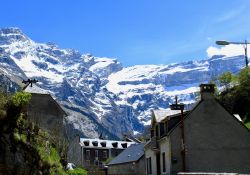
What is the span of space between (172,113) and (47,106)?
44.4 feet

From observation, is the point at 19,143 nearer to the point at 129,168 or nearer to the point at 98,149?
the point at 129,168

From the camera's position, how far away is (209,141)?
1875 inches

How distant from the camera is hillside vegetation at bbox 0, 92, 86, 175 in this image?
75.9 feet

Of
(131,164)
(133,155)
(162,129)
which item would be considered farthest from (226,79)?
(162,129)

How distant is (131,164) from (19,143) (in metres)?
53.1

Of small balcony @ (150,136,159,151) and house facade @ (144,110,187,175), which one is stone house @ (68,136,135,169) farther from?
small balcony @ (150,136,159,151)

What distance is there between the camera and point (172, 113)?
176 feet

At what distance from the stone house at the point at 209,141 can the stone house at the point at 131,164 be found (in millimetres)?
24856

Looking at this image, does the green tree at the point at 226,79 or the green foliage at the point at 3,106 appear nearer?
the green foliage at the point at 3,106

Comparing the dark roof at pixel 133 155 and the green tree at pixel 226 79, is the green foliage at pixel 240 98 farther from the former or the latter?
the dark roof at pixel 133 155

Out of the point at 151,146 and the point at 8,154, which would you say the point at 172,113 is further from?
the point at 8,154

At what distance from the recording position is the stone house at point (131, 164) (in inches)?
2904

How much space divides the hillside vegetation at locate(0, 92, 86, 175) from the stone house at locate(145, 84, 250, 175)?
73.1ft

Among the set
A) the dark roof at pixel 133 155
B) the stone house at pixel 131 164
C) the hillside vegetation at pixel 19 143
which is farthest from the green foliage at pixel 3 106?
the dark roof at pixel 133 155
